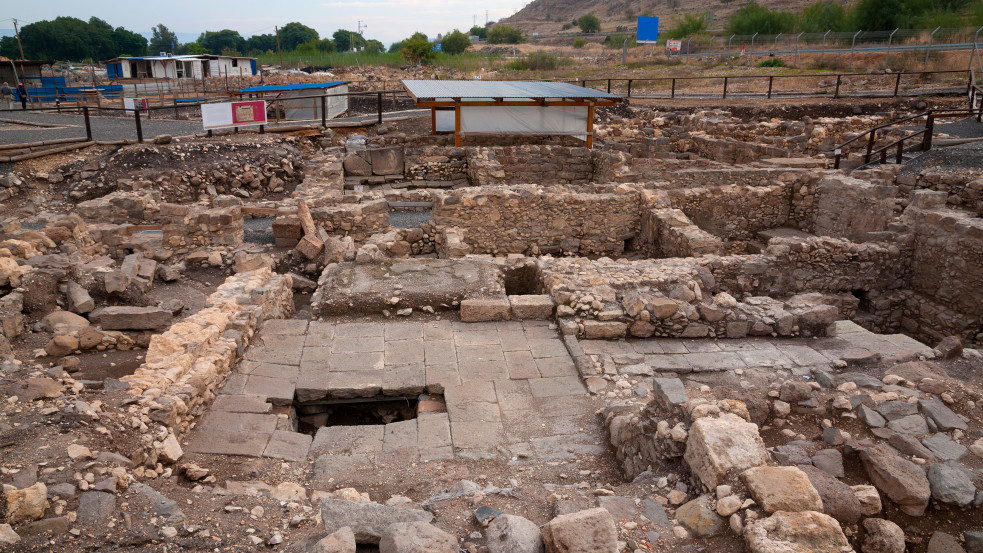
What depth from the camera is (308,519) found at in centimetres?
383

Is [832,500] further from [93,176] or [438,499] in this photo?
[93,176]

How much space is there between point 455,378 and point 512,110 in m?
12.9

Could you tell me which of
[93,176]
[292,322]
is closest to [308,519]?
[292,322]

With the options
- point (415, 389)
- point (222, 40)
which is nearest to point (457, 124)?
point (415, 389)

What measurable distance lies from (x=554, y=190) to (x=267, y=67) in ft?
141

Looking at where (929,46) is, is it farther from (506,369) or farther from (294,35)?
(294,35)

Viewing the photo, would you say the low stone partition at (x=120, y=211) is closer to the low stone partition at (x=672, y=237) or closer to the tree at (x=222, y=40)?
the low stone partition at (x=672, y=237)

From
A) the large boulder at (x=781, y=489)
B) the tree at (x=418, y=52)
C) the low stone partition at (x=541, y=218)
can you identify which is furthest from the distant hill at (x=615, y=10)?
the large boulder at (x=781, y=489)

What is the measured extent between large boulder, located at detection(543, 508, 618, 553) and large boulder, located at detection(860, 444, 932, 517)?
163 cm

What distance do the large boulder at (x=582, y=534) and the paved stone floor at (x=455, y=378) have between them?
1785 millimetres

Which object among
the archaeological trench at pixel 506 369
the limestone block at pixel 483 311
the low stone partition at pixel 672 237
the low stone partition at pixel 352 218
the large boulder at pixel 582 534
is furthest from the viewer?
the low stone partition at pixel 352 218

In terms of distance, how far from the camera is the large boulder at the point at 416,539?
10.3ft

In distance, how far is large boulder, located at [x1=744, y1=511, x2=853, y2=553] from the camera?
9.73 ft

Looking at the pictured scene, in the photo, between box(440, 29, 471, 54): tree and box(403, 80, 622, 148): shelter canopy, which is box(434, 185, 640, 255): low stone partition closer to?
box(403, 80, 622, 148): shelter canopy
